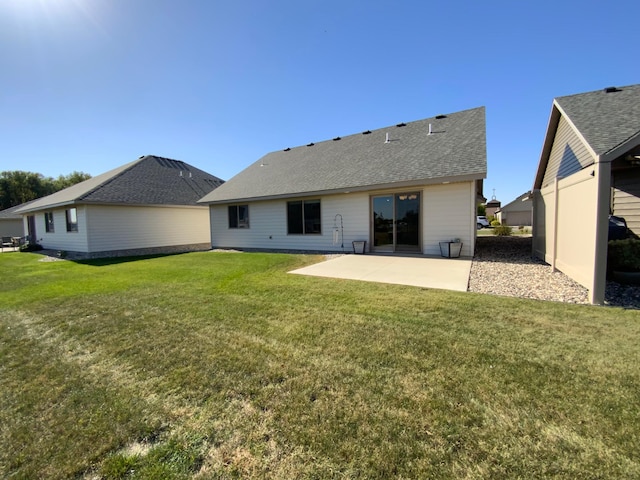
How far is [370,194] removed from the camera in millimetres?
10906

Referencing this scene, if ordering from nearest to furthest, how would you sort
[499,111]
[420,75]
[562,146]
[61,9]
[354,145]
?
1. [61,9]
2. [562,146]
3. [420,75]
4. [499,111]
5. [354,145]

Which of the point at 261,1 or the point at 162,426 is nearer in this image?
the point at 162,426

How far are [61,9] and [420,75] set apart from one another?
11.7 m

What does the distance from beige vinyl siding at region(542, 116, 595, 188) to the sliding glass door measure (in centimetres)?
409

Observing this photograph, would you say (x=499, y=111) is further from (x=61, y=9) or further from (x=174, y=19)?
(x=61, y=9)

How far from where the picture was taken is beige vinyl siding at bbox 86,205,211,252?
13.8 m

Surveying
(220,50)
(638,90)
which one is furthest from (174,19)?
(638,90)

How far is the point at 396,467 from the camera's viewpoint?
165 centimetres

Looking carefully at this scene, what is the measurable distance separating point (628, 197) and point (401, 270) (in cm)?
651

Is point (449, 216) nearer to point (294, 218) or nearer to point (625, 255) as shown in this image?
point (625, 255)

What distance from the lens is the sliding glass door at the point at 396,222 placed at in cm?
1018

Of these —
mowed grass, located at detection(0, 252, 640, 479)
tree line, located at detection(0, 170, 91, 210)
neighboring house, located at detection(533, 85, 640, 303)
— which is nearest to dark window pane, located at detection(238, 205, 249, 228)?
mowed grass, located at detection(0, 252, 640, 479)

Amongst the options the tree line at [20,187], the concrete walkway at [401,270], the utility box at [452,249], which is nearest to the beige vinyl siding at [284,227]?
the concrete walkway at [401,270]

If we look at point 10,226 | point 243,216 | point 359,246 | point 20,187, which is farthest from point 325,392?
point 20,187
